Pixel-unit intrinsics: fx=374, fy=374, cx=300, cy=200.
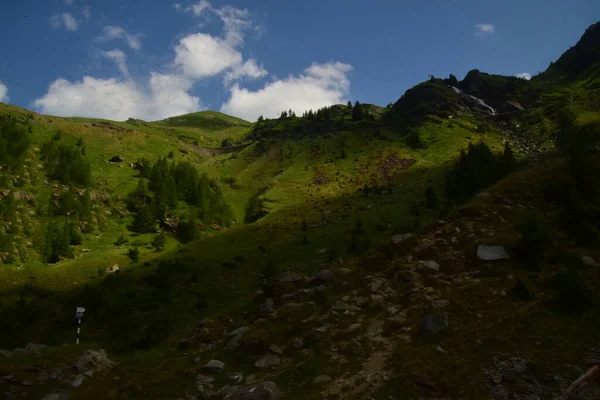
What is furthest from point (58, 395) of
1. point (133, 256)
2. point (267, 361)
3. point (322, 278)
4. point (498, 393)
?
point (133, 256)

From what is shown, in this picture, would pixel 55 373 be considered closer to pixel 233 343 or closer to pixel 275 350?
pixel 233 343

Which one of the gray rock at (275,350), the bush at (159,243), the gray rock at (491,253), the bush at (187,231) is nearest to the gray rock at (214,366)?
the gray rock at (275,350)

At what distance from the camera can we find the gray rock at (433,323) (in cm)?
1467

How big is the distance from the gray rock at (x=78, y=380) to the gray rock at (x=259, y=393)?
21.0 ft

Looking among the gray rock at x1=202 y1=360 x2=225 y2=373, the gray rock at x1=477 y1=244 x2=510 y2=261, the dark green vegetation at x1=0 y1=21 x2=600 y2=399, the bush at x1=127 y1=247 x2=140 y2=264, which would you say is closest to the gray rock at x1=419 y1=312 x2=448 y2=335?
the dark green vegetation at x1=0 y1=21 x2=600 y2=399

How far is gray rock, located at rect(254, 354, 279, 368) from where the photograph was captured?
625 inches

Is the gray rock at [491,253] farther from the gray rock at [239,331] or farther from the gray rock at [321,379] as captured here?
the gray rock at [239,331]

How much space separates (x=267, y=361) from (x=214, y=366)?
2.35 meters

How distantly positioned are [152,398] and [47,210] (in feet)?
243

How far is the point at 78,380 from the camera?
608 inches

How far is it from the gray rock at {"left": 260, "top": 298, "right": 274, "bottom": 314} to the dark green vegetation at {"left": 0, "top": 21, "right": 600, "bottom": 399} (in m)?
0.44

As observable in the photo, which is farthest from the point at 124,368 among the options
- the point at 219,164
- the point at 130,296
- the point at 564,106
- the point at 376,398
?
the point at 564,106

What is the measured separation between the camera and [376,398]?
12000 millimetres

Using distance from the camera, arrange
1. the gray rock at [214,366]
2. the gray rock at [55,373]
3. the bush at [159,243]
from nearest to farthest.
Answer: the gray rock at [55,373] < the gray rock at [214,366] < the bush at [159,243]
